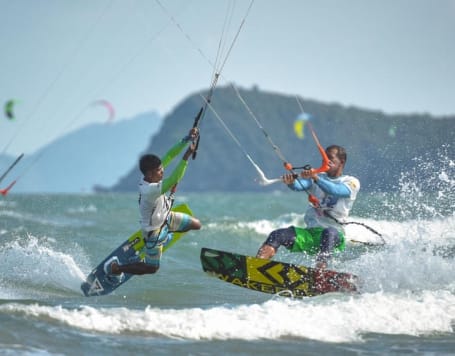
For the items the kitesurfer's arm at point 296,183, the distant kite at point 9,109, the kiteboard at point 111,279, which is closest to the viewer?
the kitesurfer's arm at point 296,183

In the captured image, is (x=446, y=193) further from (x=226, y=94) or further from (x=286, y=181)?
(x=226, y=94)

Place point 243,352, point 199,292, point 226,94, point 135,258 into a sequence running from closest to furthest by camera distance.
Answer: point 243,352
point 135,258
point 199,292
point 226,94

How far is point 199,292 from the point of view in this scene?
31.8ft

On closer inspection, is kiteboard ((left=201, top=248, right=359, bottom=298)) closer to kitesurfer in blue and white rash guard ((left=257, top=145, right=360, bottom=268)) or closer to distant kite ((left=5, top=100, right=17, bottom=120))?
kitesurfer in blue and white rash guard ((left=257, top=145, right=360, bottom=268))

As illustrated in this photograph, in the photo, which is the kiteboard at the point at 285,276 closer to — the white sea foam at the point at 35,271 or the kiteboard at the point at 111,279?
the kiteboard at the point at 111,279

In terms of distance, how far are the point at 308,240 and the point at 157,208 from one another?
5.94 ft

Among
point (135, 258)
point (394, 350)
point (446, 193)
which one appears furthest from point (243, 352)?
point (446, 193)

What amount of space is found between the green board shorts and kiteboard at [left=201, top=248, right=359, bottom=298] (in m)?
0.21

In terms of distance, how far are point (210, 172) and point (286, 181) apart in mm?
152505

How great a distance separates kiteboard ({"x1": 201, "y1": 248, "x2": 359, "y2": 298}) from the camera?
826cm

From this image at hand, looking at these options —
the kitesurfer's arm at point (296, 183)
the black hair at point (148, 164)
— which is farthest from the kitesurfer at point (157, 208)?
the kitesurfer's arm at point (296, 183)

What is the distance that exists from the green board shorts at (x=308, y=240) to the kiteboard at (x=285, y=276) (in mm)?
214

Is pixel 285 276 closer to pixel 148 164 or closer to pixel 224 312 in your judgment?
pixel 224 312

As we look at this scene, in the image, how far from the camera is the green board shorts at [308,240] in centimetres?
827
